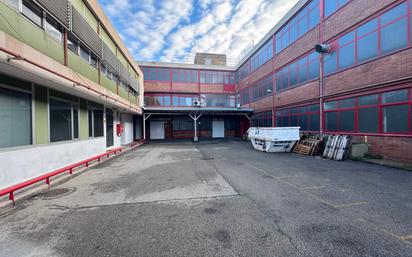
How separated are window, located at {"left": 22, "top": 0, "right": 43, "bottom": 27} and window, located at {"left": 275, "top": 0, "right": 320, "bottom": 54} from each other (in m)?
15.3

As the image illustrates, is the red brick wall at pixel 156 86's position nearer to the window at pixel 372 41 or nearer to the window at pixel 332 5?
the window at pixel 332 5

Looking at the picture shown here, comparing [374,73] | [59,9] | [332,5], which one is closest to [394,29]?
[374,73]

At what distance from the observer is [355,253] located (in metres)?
2.30

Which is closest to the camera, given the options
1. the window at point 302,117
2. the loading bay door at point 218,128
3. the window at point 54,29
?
the window at point 54,29

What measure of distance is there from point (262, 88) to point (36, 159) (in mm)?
18847

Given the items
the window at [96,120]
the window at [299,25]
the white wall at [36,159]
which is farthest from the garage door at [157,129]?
the window at [299,25]

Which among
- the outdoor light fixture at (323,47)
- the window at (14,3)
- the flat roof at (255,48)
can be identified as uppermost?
the flat roof at (255,48)

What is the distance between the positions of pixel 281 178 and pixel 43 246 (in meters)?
6.06

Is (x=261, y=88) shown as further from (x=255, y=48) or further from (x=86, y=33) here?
(x=86, y=33)

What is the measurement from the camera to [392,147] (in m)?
7.63

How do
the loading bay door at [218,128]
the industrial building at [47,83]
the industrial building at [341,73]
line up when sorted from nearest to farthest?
the industrial building at [47,83] < the industrial building at [341,73] < the loading bay door at [218,128]

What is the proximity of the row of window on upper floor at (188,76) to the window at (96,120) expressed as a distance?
1409cm

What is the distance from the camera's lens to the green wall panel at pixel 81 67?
6.65 metres

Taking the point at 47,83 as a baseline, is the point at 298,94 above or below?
above
